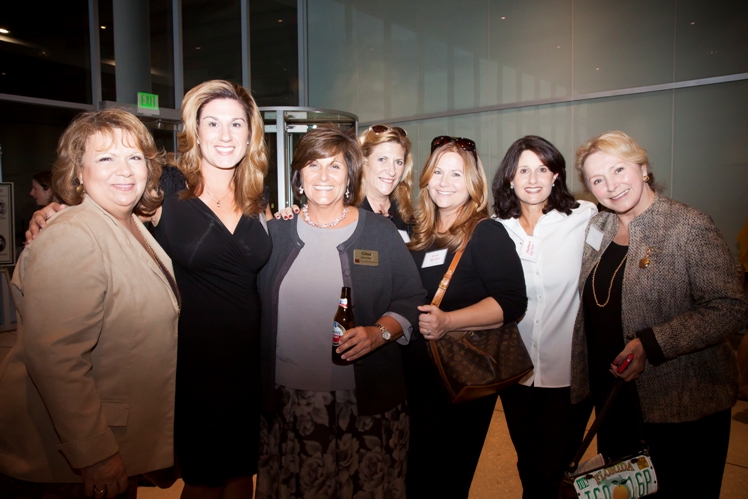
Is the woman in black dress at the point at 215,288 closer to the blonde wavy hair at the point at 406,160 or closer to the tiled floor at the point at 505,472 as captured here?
the blonde wavy hair at the point at 406,160

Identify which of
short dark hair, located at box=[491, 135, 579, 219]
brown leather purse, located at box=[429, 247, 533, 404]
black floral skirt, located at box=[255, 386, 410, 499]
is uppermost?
short dark hair, located at box=[491, 135, 579, 219]

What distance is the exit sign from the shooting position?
24.6ft

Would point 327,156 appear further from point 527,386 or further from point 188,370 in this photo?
point 527,386

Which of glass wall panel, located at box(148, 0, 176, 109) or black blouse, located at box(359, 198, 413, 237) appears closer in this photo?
black blouse, located at box(359, 198, 413, 237)

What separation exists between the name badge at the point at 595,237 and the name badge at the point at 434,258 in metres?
0.66

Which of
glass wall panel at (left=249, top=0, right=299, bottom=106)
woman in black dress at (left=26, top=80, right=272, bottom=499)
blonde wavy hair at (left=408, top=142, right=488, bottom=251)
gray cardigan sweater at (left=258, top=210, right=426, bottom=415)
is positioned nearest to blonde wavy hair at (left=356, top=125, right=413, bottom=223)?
blonde wavy hair at (left=408, top=142, right=488, bottom=251)

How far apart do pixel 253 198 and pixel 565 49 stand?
6.41 metres

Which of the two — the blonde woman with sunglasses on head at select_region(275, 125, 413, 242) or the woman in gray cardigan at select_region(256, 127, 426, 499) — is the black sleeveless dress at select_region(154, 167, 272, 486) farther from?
the blonde woman with sunglasses on head at select_region(275, 125, 413, 242)

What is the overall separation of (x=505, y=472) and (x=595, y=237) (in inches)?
69.0

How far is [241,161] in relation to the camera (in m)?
2.21

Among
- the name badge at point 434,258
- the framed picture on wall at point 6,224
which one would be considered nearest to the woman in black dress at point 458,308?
the name badge at point 434,258

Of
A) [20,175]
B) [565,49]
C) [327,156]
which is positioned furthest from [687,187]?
[20,175]

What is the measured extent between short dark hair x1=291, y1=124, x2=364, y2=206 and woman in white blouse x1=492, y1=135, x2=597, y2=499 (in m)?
0.76

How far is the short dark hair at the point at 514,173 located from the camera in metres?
2.28
